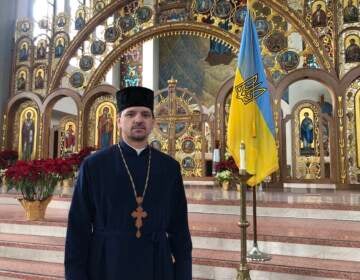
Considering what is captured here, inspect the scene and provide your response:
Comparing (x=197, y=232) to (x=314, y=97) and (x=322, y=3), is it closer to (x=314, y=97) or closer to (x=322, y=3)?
(x=322, y=3)

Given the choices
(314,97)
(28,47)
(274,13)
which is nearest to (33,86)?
(28,47)

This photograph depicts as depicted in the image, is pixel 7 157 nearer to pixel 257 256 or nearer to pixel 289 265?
pixel 257 256

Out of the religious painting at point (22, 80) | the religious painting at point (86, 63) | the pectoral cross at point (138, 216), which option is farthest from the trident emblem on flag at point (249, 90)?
the religious painting at point (22, 80)

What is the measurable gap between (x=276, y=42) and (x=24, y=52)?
7.84 m

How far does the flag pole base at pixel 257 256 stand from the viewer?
3.62m

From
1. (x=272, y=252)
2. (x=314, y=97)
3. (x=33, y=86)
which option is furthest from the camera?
(x=314, y=97)

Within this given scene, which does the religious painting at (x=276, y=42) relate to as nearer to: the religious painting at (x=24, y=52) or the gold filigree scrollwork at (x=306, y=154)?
the gold filigree scrollwork at (x=306, y=154)

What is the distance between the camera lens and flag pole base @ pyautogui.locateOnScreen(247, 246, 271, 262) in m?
3.62

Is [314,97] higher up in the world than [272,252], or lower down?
higher up

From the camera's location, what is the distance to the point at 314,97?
14320 millimetres

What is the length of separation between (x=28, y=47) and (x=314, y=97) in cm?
1067

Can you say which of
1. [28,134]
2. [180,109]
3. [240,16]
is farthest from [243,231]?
[28,134]

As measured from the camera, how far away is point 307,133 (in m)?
8.69

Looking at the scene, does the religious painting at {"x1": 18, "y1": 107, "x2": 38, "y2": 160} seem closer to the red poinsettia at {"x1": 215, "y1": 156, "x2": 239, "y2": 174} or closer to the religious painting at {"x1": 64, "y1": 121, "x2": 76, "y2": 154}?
the religious painting at {"x1": 64, "y1": 121, "x2": 76, "y2": 154}
